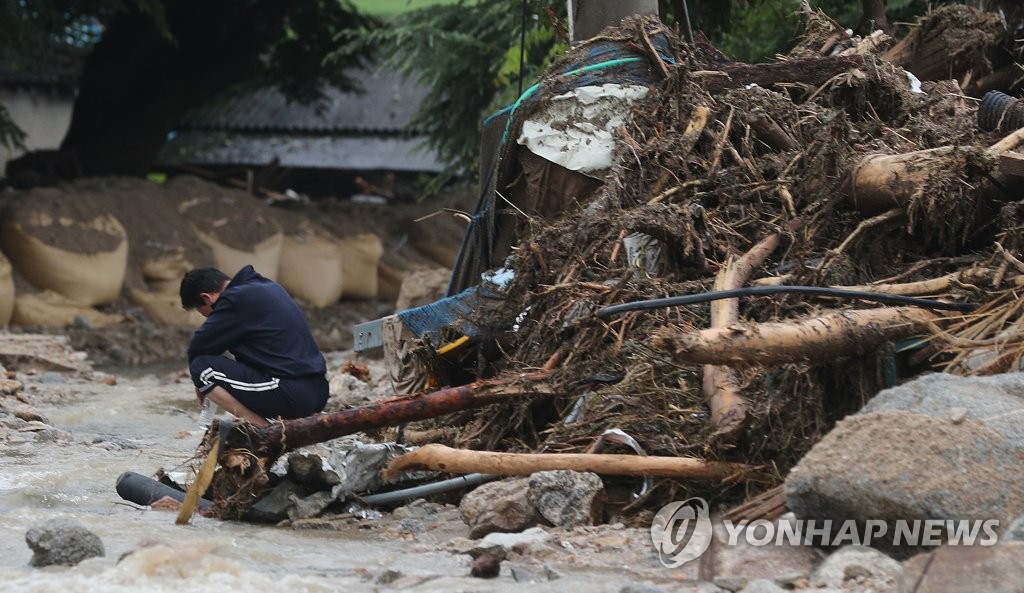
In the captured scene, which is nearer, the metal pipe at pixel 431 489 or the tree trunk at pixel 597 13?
the metal pipe at pixel 431 489

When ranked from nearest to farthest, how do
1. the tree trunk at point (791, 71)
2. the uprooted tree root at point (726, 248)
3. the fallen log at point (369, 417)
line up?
the uprooted tree root at point (726, 248)
the fallen log at point (369, 417)
the tree trunk at point (791, 71)

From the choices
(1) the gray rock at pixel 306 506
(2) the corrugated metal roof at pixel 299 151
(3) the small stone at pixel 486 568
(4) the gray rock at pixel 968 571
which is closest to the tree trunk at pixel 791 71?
(1) the gray rock at pixel 306 506

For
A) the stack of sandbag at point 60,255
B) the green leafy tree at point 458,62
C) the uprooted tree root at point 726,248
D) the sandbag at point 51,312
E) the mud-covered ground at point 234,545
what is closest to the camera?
the mud-covered ground at point 234,545

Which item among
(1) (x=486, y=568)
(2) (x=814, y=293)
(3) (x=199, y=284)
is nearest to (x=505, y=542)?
(1) (x=486, y=568)

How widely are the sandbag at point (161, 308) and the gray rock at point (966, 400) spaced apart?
1166cm

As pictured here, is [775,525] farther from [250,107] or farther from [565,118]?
[250,107]

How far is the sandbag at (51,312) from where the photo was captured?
43.8ft

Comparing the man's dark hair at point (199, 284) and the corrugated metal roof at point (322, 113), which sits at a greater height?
the man's dark hair at point (199, 284)

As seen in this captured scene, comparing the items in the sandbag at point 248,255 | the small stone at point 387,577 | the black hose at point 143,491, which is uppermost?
the small stone at point 387,577

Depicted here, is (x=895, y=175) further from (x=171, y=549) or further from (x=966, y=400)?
(x=171, y=549)

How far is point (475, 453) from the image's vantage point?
15.9 ft

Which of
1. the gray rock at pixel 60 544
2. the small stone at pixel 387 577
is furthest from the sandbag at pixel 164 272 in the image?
the small stone at pixel 387 577

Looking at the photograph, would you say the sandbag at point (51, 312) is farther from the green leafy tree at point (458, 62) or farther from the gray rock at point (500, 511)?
the gray rock at point (500, 511)

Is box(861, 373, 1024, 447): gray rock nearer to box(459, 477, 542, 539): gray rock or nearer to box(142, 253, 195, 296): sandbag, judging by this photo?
box(459, 477, 542, 539): gray rock
